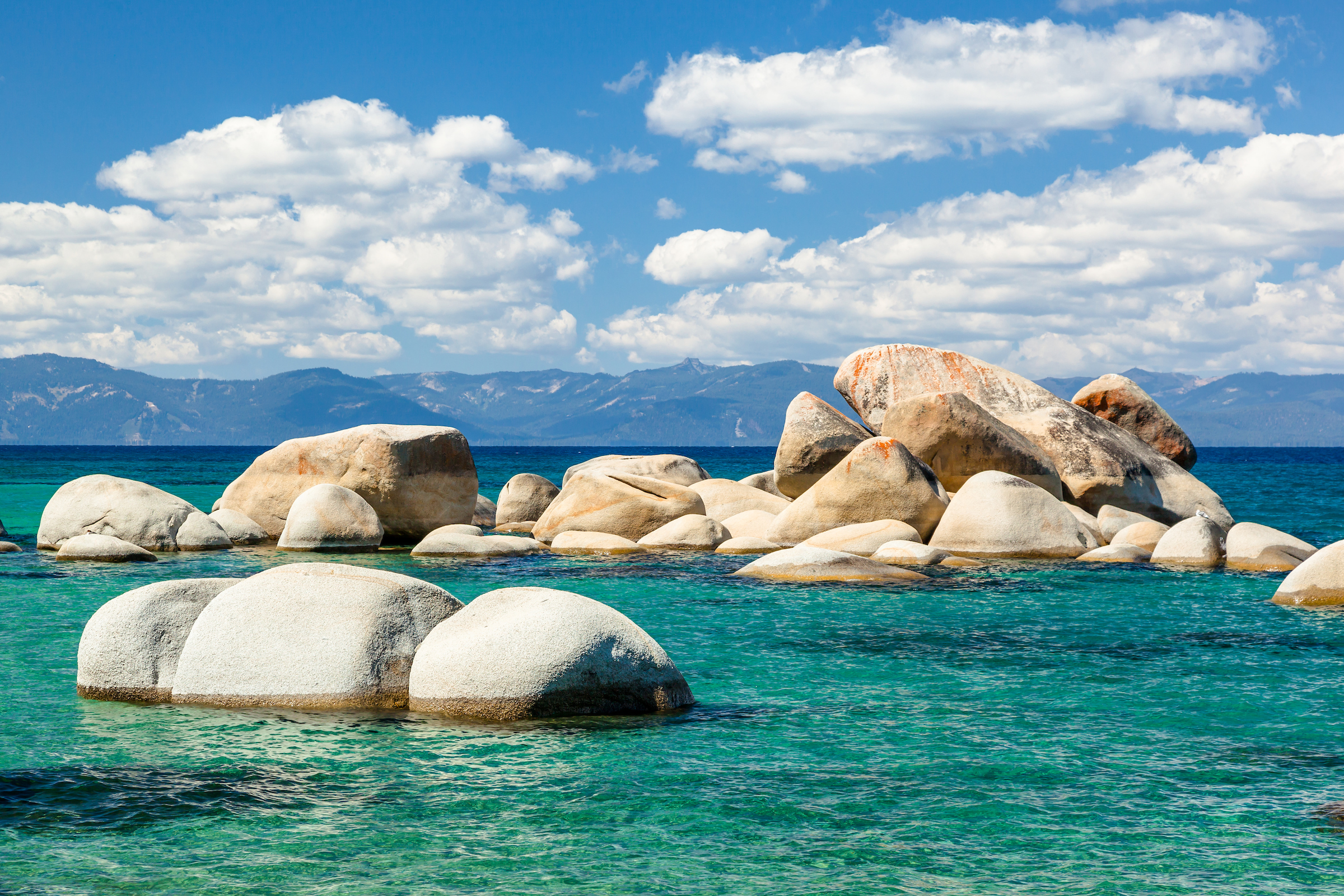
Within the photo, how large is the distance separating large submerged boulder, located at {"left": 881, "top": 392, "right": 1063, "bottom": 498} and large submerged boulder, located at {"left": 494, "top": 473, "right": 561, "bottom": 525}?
11.6m

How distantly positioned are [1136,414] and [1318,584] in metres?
15.9

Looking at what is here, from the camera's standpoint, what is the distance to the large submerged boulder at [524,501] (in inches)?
1337

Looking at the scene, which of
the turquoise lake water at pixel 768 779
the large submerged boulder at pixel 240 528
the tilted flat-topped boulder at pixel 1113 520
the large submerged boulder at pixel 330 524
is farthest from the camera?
the large submerged boulder at pixel 240 528

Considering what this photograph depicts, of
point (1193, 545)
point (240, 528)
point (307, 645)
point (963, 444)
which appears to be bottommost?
point (307, 645)

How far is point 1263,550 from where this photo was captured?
22.1 metres

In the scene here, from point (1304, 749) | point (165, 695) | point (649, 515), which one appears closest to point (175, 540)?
point (649, 515)

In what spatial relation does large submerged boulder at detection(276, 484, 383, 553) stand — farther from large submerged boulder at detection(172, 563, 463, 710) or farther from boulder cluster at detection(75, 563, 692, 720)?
large submerged boulder at detection(172, 563, 463, 710)

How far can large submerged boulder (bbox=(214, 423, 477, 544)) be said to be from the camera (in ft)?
88.8

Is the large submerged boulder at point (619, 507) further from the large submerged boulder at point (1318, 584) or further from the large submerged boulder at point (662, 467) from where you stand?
the large submerged boulder at point (1318, 584)

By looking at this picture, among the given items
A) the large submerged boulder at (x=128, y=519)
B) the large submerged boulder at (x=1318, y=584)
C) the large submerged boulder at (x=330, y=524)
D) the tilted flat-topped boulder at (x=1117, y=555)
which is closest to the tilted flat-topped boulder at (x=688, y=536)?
the large submerged boulder at (x=330, y=524)

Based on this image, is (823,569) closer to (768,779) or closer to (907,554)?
(907,554)

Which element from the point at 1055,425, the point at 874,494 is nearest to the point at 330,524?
the point at 874,494

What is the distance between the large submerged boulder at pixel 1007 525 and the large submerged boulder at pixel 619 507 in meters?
Answer: 6.12

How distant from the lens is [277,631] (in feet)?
33.6
